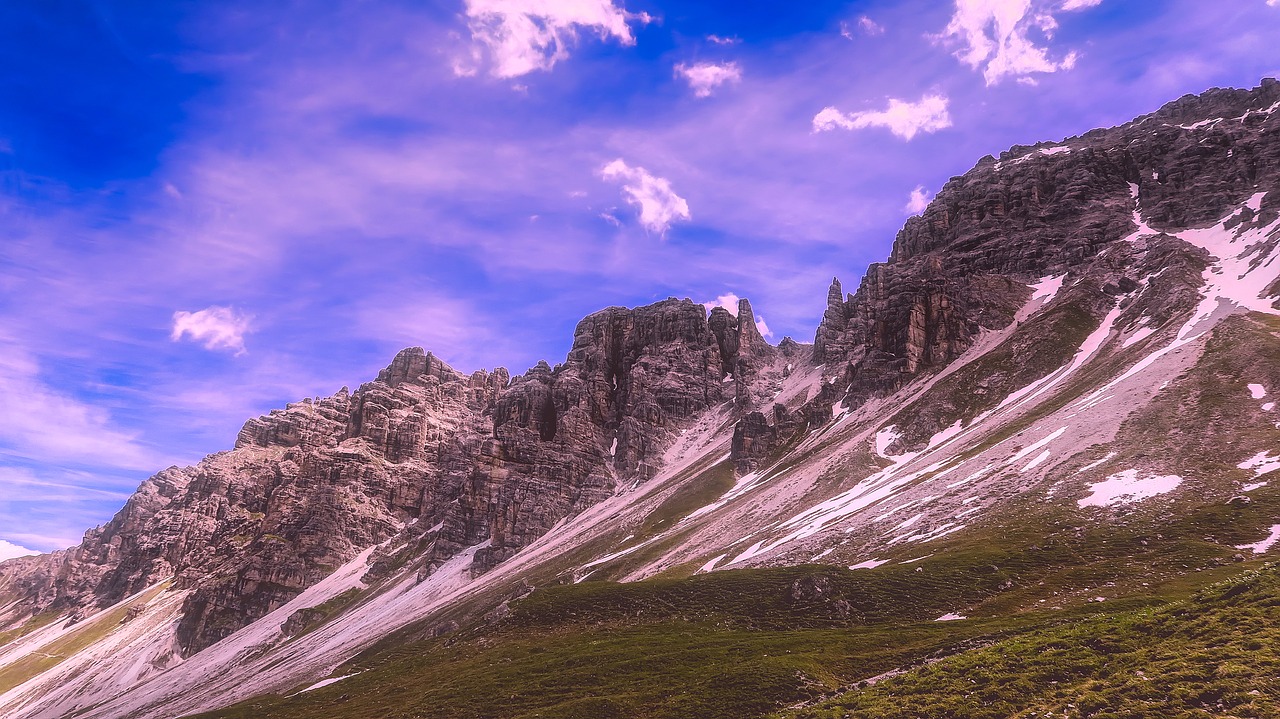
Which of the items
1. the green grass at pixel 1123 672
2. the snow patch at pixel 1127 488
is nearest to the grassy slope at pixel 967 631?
the green grass at pixel 1123 672

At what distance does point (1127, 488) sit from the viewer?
66.4 metres

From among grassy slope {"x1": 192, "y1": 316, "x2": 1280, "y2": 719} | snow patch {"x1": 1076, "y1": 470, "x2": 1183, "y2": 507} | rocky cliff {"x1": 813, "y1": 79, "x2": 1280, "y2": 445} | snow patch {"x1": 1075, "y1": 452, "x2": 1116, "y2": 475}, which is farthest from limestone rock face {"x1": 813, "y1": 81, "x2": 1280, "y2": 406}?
snow patch {"x1": 1076, "y1": 470, "x2": 1183, "y2": 507}

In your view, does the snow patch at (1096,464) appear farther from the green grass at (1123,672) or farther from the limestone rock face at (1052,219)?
the limestone rock face at (1052,219)

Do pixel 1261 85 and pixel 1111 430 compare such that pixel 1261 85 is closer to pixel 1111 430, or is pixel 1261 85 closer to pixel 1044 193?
pixel 1044 193

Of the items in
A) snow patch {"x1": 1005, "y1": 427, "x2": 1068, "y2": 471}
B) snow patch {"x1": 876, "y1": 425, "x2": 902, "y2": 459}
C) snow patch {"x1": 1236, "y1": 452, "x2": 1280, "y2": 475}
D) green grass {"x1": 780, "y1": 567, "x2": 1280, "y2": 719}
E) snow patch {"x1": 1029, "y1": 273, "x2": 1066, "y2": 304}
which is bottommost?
snow patch {"x1": 1236, "y1": 452, "x2": 1280, "y2": 475}

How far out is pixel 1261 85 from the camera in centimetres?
18888

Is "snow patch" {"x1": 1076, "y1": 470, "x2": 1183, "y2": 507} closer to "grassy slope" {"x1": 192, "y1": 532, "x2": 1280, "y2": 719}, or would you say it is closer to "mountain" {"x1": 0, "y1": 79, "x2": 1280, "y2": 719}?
"mountain" {"x1": 0, "y1": 79, "x2": 1280, "y2": 719}

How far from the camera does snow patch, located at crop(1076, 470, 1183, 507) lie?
63.9m

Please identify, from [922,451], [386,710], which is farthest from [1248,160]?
[386,710]

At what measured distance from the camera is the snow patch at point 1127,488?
63853 mm

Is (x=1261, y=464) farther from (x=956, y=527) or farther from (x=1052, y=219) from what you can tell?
(x=1052, y=219)

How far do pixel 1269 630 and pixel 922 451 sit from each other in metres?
96.3

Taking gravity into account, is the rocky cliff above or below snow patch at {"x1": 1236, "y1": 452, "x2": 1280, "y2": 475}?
above

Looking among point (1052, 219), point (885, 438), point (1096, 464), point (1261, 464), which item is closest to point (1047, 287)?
point (1052, 219)
